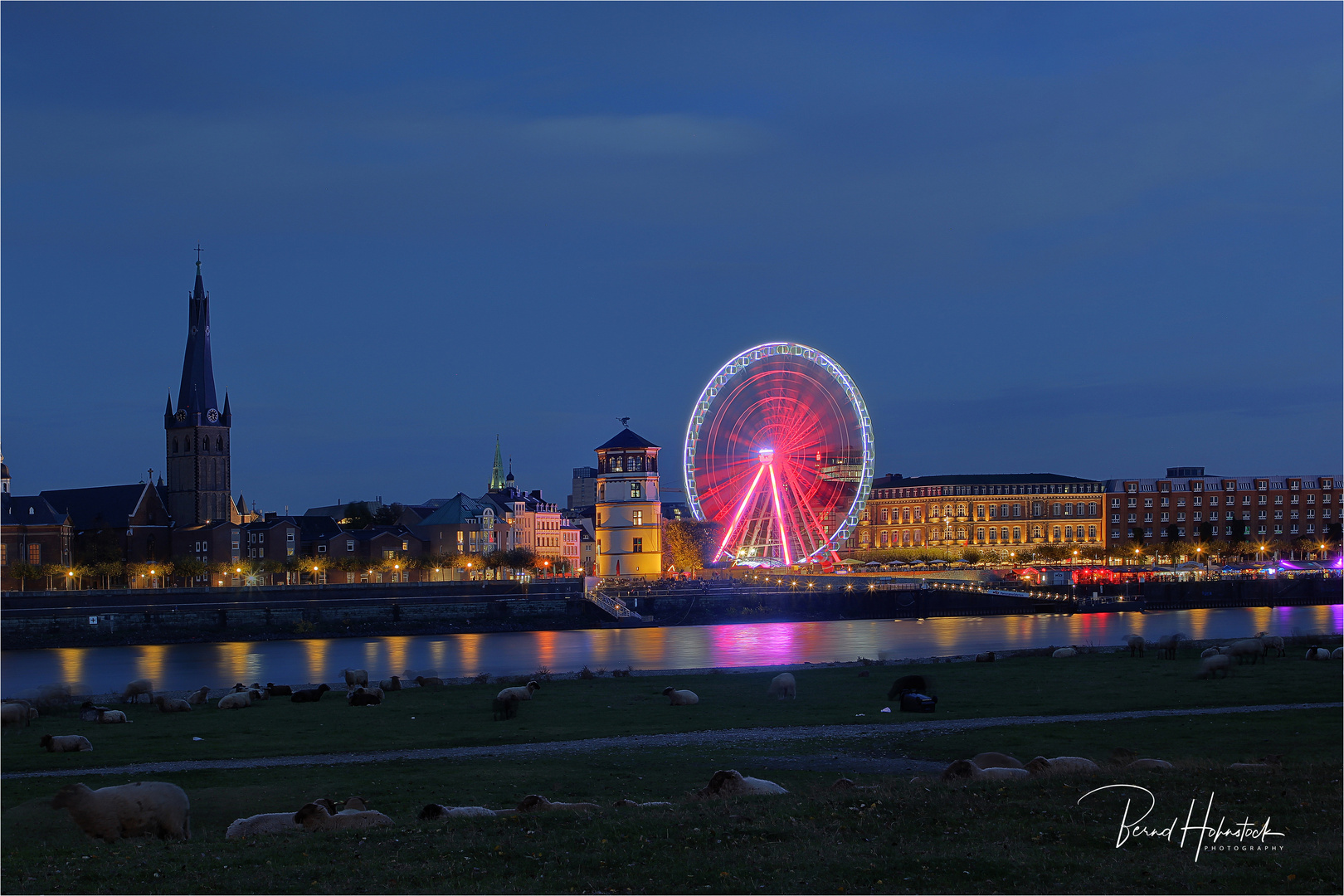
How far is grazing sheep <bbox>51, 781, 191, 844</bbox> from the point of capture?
16.5 metres

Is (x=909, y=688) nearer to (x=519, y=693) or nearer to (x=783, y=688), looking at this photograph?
(x=783, y=688)

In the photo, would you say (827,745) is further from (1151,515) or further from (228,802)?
(1151,515)

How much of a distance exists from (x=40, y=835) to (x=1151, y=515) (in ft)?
567

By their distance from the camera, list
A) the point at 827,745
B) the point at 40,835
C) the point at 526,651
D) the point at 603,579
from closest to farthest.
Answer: the point at 40,835 → the point at 827,745 → the point at 526,651 → the point at 603,579

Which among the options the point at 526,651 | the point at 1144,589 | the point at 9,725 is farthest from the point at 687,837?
the point at 1144,589

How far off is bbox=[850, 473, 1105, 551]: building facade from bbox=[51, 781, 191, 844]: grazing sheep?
16478 centimetres

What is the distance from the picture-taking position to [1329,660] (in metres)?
39.2

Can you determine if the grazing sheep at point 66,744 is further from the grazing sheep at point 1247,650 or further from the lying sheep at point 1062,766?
the grazing sheep at point 1247,650

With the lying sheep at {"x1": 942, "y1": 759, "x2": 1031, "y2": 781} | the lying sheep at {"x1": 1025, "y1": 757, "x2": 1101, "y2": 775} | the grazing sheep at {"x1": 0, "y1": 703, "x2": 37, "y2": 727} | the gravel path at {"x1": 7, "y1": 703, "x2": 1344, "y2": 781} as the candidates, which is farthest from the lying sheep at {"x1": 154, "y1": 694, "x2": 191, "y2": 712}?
the lying sheep at {"x1": 1025, "y1": 757, "x2": 1101, "y2": 775}

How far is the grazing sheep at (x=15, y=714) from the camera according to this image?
1252 inches

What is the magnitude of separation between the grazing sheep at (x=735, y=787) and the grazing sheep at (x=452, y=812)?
9.52 ft

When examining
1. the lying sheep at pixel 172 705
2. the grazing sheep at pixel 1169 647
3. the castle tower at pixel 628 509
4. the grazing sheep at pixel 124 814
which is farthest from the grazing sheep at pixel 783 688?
the castle tower at pixel 628 509

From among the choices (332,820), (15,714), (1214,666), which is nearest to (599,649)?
(1214,666)

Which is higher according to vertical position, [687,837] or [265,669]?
[687,837]
